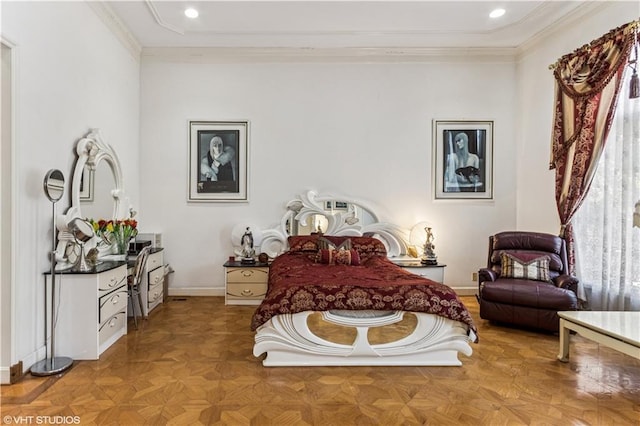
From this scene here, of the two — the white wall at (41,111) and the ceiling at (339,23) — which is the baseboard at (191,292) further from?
the ceiling at (339,23)

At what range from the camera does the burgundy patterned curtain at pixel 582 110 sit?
357cm

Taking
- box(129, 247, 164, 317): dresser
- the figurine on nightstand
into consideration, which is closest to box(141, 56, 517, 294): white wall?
the figurine on nightstand

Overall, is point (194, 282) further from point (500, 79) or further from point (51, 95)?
point (500, 79)

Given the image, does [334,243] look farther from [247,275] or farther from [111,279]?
[111,279]

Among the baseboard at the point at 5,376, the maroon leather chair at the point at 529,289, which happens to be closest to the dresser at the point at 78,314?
the baseboard at the point at 5,376

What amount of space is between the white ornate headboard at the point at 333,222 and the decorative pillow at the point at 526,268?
142 centimetres

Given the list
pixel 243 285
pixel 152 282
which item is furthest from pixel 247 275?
pixel 152 282

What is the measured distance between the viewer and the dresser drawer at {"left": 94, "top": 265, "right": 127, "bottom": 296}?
3039 millimetres

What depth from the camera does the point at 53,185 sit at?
279 centimetres

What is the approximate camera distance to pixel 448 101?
209 inches

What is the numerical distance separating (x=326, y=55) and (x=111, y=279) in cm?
416

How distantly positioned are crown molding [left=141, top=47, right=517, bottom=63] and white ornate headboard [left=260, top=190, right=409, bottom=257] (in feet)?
6.87

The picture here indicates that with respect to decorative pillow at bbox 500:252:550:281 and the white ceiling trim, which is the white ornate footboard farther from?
the white ceiling trim

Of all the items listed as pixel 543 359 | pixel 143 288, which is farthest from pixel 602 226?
pixel 143 288
